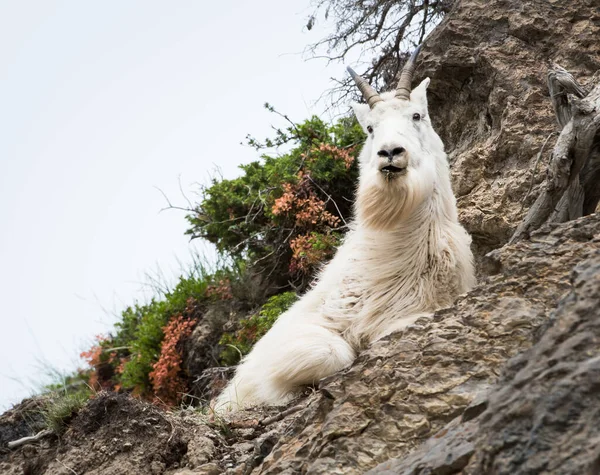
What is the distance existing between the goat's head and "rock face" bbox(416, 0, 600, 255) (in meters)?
0.94

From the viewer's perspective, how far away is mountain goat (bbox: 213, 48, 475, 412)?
5.09 meters

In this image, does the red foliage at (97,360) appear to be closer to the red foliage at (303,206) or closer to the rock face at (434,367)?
the red foliage at (303,206)

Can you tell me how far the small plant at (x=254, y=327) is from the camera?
25.8 feet

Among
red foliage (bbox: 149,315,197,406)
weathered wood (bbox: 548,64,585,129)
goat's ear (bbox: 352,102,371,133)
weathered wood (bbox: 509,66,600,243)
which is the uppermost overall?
goat's ear (bbox: 352,102,371,133)

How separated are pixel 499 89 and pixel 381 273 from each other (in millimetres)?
2768

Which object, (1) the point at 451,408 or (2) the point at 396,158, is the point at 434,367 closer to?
(1) the point at 451,408

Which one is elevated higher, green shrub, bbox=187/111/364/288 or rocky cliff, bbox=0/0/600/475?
green shrub, bbox=187/111/364/288

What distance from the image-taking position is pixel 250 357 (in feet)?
20.3

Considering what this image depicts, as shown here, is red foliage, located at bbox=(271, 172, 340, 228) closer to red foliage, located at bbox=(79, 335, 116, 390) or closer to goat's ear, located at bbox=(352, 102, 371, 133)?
goat's ear, located at bbox=(352, 102, 371, 133)

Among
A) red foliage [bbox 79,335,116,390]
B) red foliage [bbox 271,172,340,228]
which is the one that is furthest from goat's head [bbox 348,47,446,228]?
red foliage [bbox 79,335,116,390]

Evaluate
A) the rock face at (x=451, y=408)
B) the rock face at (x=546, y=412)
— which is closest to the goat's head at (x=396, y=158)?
the rock face at (x=451, y=408)

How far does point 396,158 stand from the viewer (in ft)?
17.3

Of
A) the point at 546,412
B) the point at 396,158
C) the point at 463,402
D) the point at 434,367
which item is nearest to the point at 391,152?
the point at 396,158

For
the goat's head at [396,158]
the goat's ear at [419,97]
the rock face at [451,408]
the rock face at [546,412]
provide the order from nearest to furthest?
1. the rock face at [546,412]
2. the rock face at [451,408]
3. the goat's head at [396,158]
4. the goat's ear at [419,97]
